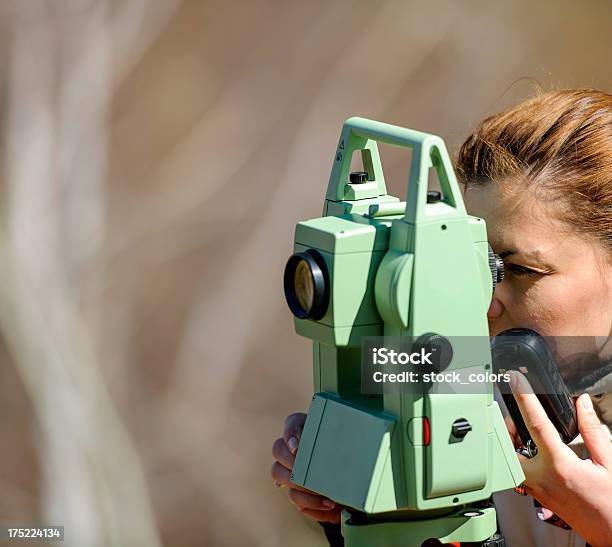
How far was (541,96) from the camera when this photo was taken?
61.7 inches

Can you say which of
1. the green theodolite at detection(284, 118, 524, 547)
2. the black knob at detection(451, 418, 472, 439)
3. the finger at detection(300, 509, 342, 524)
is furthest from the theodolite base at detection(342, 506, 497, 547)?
the finger at detection(300, 509, 342, 524)

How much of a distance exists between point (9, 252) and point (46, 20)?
768 mm

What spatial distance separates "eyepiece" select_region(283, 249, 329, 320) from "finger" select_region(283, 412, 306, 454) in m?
0.26

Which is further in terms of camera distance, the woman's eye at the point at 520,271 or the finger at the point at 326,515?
the woman's eye at the point at 520,271

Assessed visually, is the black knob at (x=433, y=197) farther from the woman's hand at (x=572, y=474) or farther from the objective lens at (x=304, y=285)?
the woman's hand at (x=572, y=474)

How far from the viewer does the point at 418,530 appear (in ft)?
3.43

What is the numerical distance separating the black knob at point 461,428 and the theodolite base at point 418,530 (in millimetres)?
115

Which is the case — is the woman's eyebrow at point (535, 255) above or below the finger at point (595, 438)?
above

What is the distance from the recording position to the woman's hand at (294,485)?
125cm

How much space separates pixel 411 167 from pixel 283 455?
1.68 ft

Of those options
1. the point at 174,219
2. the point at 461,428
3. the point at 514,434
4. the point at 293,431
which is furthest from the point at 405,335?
the point at 174,219

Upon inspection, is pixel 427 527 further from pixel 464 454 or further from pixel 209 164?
pixel 209 164

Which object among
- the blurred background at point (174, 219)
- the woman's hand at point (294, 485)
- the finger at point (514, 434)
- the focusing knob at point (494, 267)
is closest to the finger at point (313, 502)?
the woman's hand at point (294, 485)

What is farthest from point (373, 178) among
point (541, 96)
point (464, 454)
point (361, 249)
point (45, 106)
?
point (45, 106)
